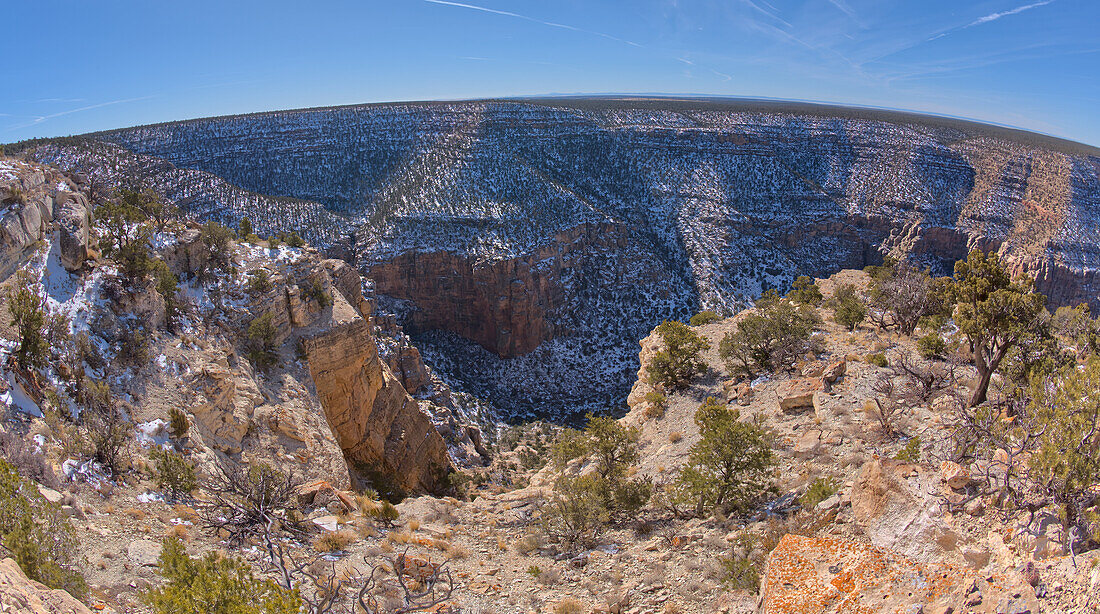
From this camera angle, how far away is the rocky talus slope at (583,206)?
5209 cm

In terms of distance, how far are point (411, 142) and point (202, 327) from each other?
2127 inches

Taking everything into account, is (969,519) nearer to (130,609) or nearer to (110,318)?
(130,609)

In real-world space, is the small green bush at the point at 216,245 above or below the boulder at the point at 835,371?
above

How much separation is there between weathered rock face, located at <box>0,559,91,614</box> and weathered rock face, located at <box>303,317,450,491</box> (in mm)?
14122

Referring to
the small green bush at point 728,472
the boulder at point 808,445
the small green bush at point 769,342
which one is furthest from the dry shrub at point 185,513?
the small green bush at point 769,342

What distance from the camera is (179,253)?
18.2 metres

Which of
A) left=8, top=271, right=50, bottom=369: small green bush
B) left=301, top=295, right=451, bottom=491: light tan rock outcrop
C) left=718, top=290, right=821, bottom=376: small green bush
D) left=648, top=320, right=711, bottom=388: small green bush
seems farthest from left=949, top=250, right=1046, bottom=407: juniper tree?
left=8, top=271, right=50, bottom=369: small green bush

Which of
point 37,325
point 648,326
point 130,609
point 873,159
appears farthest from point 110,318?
point 873,159

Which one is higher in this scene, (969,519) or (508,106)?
(508,106)

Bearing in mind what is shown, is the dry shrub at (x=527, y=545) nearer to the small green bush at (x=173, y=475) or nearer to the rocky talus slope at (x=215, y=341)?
the rocky talus slope at (x=215, y=341)

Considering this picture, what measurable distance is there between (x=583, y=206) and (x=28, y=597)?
193ft

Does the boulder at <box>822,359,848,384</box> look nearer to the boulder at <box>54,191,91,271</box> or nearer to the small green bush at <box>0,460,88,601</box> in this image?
the small green bush at <box>0,460,88,601</box>

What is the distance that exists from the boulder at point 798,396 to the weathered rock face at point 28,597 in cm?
1672

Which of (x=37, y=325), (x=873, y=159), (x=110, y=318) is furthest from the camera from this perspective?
(x=873, y=159)
